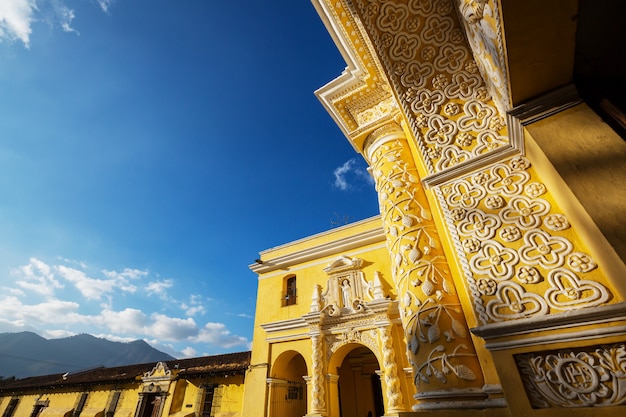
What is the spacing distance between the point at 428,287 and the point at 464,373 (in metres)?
0.61

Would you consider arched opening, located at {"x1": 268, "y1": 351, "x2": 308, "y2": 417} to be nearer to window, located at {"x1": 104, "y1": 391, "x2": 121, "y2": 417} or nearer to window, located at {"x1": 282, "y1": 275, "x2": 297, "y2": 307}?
window, located at {"x1": 282, "y1": 275, "x2": 297, "y2": 307}

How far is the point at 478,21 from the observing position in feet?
6.03

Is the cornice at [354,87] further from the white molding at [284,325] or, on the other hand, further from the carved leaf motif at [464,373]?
the white molding at [284,325]

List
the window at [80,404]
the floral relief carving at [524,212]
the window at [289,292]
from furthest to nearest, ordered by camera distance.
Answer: the window at [80,404] < the window at [289,292] < the floral relief carving at [524,212]

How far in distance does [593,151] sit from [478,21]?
3.55 ft

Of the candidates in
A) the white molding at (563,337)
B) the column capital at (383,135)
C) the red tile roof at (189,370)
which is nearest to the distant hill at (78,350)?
the red tile roof at (189,370)

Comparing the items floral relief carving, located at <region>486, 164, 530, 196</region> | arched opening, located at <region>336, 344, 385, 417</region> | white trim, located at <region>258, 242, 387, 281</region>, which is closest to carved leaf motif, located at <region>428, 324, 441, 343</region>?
floral relief carving, located at <region>486, 164, 530, 196</region>

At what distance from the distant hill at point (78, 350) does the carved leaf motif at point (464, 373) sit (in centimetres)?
14251

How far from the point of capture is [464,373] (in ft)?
6.17

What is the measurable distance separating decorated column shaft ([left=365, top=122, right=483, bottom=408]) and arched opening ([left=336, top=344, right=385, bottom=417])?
277 inches

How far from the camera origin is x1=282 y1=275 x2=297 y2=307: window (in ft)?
30.4

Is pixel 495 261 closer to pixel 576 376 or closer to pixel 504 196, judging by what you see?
pixel 504 196

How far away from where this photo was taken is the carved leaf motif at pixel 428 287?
225 cm

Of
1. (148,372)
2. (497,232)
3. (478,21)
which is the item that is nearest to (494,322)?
(497,232)
